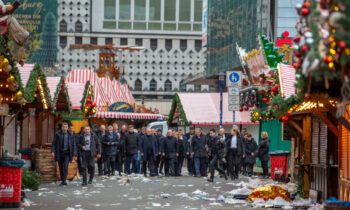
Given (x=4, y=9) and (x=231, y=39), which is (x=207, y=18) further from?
(x=4, y=9)

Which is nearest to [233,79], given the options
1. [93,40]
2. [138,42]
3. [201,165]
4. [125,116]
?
[201,165]

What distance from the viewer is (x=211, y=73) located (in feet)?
238

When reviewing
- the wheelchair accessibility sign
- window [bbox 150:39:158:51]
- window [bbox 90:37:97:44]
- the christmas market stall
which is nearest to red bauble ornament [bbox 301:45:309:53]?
the wheelchair accessibility sign

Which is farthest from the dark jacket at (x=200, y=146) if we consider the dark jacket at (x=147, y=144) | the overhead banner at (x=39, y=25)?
the overhead banner at (x=39, y=25)

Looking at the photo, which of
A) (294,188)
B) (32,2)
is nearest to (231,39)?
(32,2)

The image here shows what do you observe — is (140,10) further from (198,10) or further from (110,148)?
(110,148)

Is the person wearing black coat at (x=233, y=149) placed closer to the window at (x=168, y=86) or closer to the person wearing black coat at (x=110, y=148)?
the person wearing black coat at (x=110, y=148)

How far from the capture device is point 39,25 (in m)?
50.8

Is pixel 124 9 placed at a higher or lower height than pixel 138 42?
higher

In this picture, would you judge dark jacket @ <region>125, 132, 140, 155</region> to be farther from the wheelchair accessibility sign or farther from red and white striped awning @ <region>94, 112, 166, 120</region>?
red and white striped awning @ <region>94, 112, 166, 120</region>

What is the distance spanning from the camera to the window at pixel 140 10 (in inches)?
3964

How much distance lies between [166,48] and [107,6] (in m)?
10.1

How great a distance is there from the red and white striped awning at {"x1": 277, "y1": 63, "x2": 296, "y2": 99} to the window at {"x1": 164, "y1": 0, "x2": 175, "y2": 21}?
84758mm

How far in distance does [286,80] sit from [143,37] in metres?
84.8
